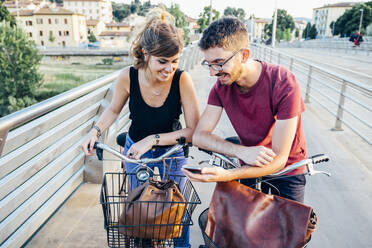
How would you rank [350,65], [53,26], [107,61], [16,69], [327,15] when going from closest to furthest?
[350,65] → [16,69] → [107,61] → [53,26] → [327,15]

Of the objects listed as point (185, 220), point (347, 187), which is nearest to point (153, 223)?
point (185, 220)

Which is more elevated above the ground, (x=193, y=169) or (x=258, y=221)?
(x=193, y=169)

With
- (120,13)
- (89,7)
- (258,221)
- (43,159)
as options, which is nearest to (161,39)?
(258,221)

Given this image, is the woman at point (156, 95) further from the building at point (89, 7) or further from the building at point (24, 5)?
the building at point (89, 7)

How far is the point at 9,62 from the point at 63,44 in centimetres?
4790

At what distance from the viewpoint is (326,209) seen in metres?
3.43

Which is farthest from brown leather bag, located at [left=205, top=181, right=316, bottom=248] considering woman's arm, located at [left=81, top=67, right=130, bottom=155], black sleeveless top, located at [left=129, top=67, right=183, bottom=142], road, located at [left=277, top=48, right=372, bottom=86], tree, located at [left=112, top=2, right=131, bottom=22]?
tree, located at [left=112, top=2, right=131, bottom=22]

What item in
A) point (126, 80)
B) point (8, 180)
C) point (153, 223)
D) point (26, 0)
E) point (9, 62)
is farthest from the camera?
point (26, 0)

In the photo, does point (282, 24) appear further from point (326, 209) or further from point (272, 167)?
point (272, 167)

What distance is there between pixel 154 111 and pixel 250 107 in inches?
26.7

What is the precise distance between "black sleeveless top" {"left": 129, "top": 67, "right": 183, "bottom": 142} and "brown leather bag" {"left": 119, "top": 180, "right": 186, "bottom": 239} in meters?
0.67

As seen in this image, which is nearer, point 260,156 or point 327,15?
point 260,156

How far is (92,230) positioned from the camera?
9.93 feet

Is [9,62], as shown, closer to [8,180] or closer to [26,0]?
[8,180]
